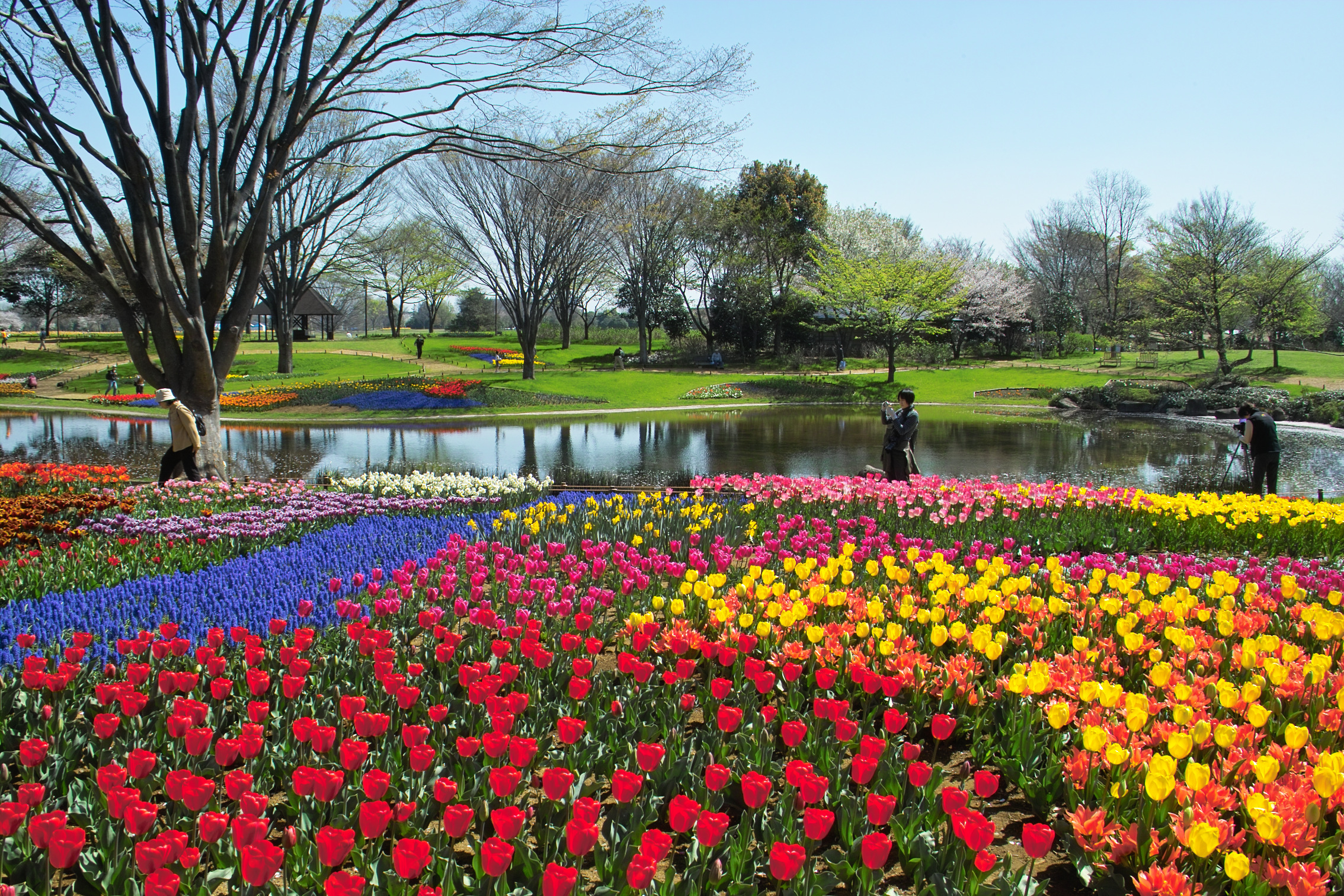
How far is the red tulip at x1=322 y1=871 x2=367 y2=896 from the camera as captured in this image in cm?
195

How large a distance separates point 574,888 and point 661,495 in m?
5.98

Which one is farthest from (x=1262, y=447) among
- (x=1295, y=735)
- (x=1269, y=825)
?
(x=1269, y=825)

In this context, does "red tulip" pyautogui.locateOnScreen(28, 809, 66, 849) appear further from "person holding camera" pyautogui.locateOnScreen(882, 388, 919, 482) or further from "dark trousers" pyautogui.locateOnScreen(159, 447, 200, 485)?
"dark trousers" pyautogui.locateOnScreen(159, 447, 200, 485)

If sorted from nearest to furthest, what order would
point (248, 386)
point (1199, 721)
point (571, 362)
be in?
point (1199, 721) < point (248, 386) < point (571, 362)

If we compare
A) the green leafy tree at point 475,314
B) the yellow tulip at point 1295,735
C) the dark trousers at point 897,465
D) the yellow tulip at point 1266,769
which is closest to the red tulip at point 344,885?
the yellow tulip at point 1266,769

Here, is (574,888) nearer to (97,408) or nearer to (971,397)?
(97,408)

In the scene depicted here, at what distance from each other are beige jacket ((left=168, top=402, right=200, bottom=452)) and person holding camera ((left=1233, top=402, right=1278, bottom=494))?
14742mm

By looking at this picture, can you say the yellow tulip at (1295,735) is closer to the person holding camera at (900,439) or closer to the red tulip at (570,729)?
the red tulip at (570,729)

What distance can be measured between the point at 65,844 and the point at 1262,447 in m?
14.6

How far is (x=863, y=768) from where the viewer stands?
273cm

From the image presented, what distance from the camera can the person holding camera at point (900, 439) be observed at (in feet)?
36.4

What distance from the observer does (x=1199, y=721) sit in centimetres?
304

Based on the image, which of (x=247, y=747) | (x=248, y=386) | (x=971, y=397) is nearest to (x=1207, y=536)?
(x=247, y=747)

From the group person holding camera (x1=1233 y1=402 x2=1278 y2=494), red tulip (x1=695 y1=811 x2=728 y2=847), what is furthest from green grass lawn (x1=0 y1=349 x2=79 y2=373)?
red tulip (x1=695 y1=811 x2=728 y2=847)
